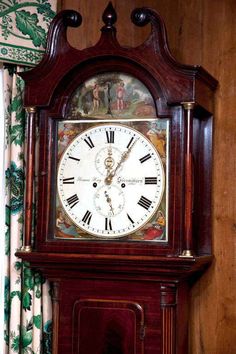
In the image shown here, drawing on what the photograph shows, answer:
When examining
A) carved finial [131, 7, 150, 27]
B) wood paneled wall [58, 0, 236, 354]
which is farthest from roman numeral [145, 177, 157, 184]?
carved finial [131, 7, 150, 27]

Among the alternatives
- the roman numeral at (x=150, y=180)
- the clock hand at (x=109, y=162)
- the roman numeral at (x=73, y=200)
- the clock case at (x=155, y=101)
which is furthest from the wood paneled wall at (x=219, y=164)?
the roman numeral at (x=73, y=200)

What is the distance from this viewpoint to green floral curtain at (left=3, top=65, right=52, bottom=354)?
268cm

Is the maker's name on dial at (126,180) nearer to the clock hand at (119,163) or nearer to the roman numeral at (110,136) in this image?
the clock hand at (119,163)

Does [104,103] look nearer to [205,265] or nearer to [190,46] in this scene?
[190,46]

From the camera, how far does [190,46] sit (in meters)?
2.73

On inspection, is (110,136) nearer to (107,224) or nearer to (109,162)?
(109,162)

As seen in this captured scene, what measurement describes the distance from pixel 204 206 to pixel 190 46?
652 millimetres

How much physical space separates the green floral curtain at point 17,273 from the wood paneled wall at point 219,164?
2.00 ft

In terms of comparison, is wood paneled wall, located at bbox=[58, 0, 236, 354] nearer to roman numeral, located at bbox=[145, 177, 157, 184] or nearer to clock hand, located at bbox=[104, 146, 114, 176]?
roman numeral, located at bbox=[145, 177, 157, 184]

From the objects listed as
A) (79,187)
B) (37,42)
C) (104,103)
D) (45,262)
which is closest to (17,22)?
(37,42)

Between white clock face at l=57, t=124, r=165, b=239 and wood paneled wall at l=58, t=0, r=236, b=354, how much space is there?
35cm

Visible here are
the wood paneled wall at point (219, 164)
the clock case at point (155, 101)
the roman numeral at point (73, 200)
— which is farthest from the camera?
the wood paneled wall at point (219, 164)

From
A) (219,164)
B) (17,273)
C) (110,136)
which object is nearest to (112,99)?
(110,136)

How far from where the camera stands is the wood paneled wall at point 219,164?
2.62m
